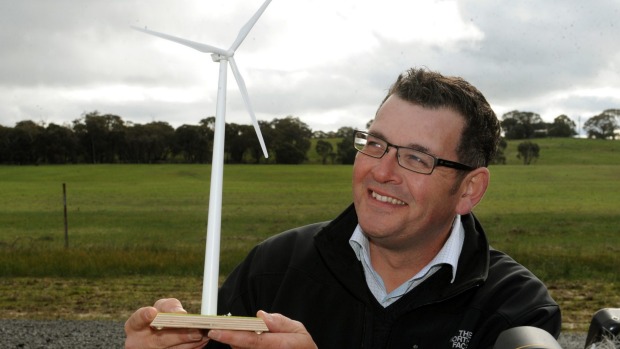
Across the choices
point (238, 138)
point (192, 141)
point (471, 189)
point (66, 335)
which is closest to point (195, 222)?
point (192, 141)

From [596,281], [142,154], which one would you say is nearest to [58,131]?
[142,154]

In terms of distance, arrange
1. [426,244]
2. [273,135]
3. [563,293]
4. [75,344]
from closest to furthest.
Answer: [426,244] < [75,344] < [563,293] < [273,135]

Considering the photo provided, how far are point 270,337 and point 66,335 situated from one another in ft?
26.7

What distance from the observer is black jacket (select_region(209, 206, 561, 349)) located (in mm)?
2965

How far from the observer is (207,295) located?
214 cm

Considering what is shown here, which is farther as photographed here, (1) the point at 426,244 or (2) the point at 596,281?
(2) the point at 596,281

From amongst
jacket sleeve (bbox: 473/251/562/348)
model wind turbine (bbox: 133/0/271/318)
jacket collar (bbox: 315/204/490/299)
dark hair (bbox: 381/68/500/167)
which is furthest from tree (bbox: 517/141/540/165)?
model wind turbine (bbox: 133/0/271/318)

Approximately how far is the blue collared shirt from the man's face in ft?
0.32

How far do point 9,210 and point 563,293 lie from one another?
46.8 m

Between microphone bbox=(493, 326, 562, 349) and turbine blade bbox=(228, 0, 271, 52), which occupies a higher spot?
turbine blade bbox=(228, 0, 271, 52)

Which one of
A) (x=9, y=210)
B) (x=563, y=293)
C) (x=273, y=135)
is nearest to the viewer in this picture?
(x=563, y=293)

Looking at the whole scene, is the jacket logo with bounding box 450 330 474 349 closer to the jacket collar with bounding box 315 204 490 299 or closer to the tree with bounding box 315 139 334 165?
the jacket collar with bounding box 315 204 490 299

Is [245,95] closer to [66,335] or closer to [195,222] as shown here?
[66,335]

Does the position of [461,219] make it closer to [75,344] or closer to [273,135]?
[75,344]
